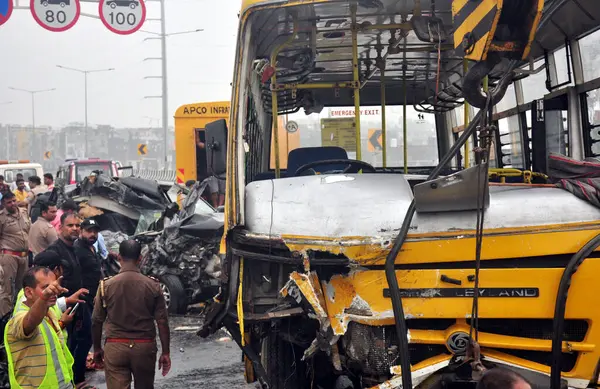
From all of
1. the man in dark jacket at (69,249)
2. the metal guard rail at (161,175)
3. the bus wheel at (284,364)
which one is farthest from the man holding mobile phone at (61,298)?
the metal guard rail at (161,175)

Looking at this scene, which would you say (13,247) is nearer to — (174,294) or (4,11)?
(174,294)

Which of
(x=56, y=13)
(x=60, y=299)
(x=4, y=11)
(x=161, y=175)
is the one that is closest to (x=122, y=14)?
(x=56, y=13)

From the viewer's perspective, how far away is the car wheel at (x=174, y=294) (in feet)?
29.8

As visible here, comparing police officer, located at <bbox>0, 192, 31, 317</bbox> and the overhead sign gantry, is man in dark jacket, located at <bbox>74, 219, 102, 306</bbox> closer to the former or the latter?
police officer, located at <bbox>0, 192, 31, 317</bbox>

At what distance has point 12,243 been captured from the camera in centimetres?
832

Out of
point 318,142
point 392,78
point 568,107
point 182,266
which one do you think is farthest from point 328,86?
point 182,266

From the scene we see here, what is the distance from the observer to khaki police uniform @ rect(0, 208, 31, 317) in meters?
8.20

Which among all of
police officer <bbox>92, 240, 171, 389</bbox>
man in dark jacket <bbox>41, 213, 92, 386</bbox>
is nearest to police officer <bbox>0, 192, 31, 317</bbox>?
man in dark jacket <bbox>41, 213, 92, 386</bbox>

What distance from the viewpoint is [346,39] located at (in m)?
5.09

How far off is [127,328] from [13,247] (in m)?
4.29

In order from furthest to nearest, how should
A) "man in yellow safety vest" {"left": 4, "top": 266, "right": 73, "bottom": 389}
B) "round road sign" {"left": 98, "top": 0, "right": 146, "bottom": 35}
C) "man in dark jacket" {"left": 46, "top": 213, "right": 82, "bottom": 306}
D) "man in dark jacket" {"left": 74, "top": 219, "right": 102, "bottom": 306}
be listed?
"round road sign" {"left": 98, "top": 0, "right": 146, "bottom": 35} → "man in dark jacket" {"left": 74, "top": 219, "right": 102, "bottom": 306} → "man in dark jacket" {"left": 46, "top": 213, "right": 82, "bottom": 306} → "man in yellow safety vest" {"left": 4, "top": 266, "right": 73, "bottom": 389}

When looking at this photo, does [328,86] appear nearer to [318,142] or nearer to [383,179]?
[383,179]

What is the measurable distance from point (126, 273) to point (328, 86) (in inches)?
79.3

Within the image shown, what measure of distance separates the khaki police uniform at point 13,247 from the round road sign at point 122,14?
21.4 ft
